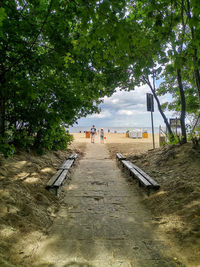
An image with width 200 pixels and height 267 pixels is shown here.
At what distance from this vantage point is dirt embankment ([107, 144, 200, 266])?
273cm

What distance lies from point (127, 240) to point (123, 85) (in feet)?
27.8

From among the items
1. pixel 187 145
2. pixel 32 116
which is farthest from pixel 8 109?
pixel 187 145

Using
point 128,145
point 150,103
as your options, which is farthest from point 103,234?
point 128,145

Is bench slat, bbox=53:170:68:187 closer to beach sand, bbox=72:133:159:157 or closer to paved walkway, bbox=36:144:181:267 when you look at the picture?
paved walkway, bbox=36:144:181:267

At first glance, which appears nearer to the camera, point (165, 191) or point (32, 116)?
point (165, 191)

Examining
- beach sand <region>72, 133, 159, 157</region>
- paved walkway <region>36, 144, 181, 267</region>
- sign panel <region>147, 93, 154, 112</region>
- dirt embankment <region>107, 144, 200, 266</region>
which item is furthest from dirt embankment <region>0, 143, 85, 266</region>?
beach sand <region>72, 133, 159, 157</region>

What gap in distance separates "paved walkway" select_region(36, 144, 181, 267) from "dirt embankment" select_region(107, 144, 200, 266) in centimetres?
24

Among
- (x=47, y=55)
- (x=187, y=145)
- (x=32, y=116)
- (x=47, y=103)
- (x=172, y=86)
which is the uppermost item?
(x=172, y=86)

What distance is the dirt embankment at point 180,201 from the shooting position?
8.96 feet

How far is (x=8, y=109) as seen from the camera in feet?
19.9

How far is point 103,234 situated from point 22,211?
5.03 ft

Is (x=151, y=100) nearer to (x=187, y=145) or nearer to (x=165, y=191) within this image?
(x=187, y=145)

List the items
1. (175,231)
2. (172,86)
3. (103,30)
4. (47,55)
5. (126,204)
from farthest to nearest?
(172,86)
(126,204)
(47,55)
(175,231)
(103,30)

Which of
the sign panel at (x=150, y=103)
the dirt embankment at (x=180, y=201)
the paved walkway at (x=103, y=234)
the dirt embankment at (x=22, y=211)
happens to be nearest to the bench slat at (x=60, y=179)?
the dirt embankment at (x=22, y=211)
